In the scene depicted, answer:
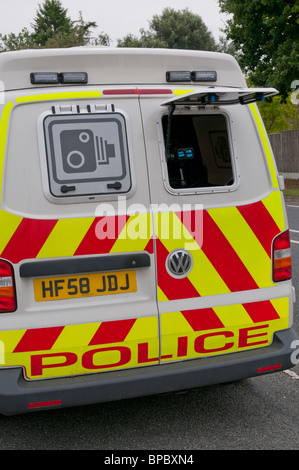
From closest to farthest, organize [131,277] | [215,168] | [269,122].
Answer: [131,277], [215,168], [269,122]

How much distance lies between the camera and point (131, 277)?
3473mm

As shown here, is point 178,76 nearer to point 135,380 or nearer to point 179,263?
point 179,263

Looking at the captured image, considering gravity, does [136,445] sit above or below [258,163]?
below

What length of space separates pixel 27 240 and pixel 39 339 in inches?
20.9

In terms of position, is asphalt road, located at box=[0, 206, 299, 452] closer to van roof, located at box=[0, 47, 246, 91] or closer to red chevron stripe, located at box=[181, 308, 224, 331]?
red chevron stripe, located at box=[181, 308, 224, 331]

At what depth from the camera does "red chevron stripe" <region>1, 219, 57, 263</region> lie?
10.6ft

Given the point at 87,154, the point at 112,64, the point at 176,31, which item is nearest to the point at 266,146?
the point at 112,64

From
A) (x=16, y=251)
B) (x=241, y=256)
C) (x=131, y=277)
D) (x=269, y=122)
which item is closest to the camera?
(x=16, y=251)

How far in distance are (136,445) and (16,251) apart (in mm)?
1338

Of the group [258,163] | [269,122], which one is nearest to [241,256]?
[258,163]

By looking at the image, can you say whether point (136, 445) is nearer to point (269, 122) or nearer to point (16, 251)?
point (16, 251)

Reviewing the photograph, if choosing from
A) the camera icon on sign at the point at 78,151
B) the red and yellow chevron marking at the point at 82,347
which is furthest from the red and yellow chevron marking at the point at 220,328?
the camera icon on sign at the point at 78,151

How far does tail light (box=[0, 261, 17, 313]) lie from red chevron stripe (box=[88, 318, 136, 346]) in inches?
19.0

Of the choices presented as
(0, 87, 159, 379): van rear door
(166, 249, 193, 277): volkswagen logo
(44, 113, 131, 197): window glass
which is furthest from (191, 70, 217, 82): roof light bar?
(166, 249, 193, 277): volkswagen logo
